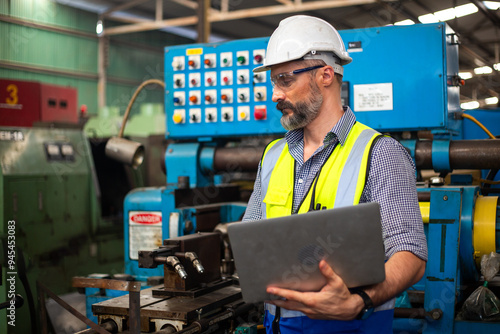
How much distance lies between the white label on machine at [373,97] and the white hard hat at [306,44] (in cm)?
114

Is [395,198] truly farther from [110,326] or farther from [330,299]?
[110,326]

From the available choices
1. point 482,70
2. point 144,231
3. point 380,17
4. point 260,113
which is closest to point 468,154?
point 260,113

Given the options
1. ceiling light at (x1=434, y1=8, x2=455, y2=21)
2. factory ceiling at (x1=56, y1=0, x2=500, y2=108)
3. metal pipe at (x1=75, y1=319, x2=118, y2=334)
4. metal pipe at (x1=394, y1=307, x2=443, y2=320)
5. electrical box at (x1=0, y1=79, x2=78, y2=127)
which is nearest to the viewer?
metal pipe at (x1=75, y1=319, x2=118, y2=334)

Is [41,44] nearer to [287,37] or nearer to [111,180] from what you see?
[111,180]

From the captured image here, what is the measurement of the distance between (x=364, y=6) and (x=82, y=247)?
14.0 feet

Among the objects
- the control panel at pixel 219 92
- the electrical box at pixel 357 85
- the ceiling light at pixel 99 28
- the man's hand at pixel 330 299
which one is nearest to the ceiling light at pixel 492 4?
the electrical box at pixel 357 85

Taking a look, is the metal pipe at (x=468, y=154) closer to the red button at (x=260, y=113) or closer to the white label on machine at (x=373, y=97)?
the white label on machine at (x=373, y=97)

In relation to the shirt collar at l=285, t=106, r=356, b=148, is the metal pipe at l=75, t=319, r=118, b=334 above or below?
below

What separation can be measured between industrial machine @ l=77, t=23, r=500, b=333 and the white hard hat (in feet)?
2.64

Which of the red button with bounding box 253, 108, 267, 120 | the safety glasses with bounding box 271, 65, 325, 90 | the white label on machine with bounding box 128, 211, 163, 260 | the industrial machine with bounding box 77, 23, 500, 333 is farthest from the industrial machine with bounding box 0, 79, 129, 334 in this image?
the safety glasses with bounding box 271, 65, 325, 90

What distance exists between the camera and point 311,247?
3.69 ft

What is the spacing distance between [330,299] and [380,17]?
4.19m

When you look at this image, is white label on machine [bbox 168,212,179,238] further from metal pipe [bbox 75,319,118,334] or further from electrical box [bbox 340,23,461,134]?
electrical box [bbox 340,23,461,134]

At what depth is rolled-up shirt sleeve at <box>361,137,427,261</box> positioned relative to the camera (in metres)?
1.23
